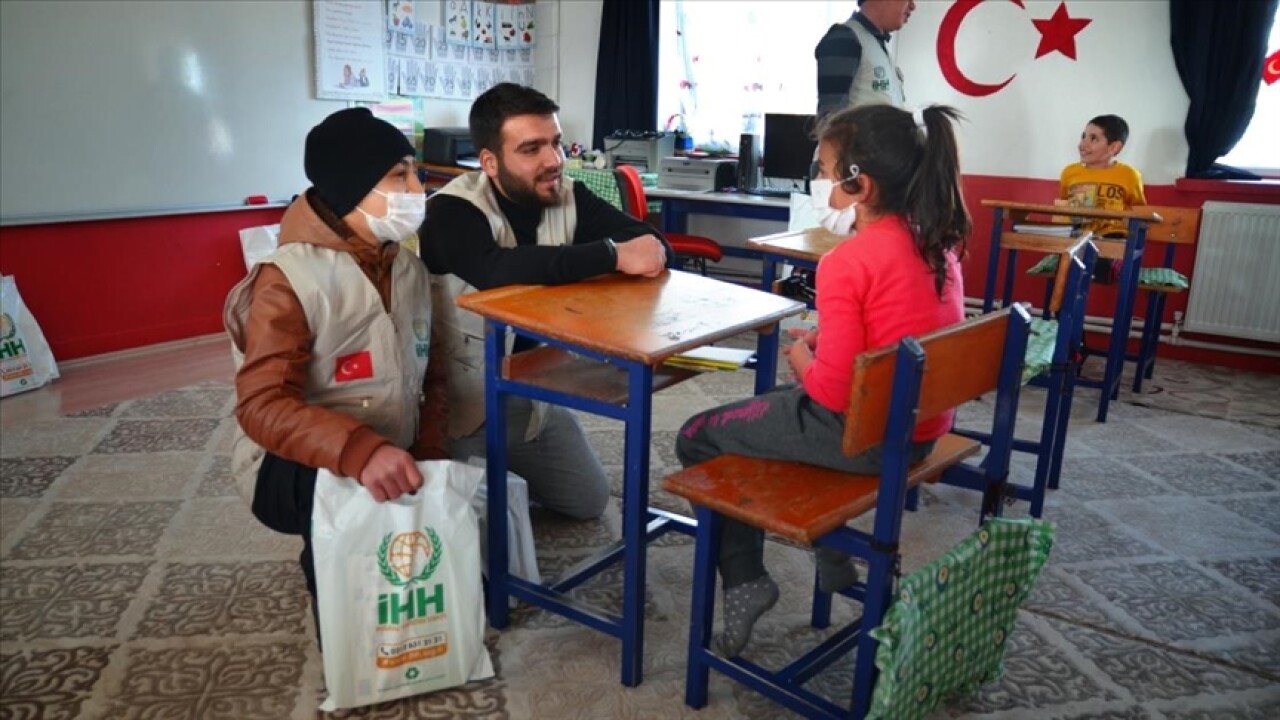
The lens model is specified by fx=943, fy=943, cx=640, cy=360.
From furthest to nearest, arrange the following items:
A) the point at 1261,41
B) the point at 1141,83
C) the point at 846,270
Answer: the point at 1141,83
the point at 1261,41
the point at 846,270

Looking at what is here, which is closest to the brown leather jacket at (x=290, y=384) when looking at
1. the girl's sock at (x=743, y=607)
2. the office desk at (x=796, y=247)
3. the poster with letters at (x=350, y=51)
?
the girl's sock at (x=743, y=607)

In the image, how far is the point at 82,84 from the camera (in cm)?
374

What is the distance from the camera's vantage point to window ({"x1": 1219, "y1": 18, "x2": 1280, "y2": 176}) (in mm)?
4281

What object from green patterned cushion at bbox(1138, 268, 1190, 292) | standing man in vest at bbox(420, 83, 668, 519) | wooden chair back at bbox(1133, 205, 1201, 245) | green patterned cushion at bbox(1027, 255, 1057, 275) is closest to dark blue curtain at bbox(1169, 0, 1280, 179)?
green patterned cushion at bbox(1138, 268, 1190, 292)

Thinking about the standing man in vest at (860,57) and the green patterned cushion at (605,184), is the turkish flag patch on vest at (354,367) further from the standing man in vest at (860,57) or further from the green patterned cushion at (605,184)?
the green patterned cushion at (605,184)

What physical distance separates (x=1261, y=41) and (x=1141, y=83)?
1.58 ft

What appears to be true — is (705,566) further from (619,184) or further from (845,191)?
(619,184)

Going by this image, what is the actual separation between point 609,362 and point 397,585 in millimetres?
532

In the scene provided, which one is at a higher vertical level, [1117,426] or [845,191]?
[845,191]

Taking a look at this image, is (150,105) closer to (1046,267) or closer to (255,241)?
(255,241)

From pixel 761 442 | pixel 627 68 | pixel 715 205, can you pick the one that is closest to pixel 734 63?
pixel 627 68

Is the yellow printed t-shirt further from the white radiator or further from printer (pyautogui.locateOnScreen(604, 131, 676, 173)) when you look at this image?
printer (pyautogui.locateOnScreen(604, 131, 676, 173))

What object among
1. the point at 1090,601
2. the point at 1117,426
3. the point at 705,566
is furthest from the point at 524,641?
the point at 1117,426

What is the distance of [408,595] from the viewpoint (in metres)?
1.62
